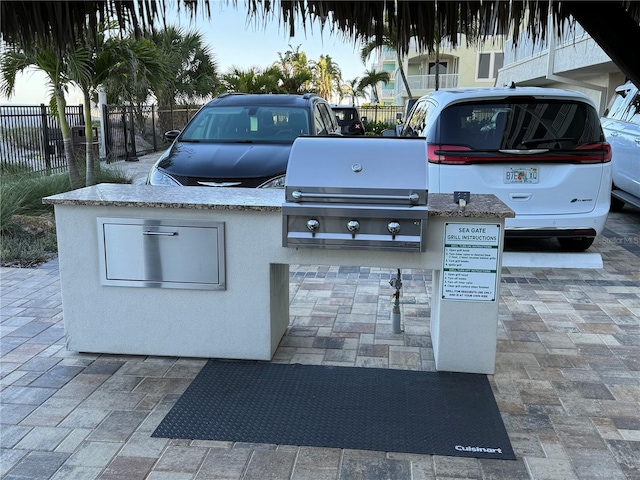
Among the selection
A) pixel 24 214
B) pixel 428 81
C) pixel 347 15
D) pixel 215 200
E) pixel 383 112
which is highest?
pixel 428 81

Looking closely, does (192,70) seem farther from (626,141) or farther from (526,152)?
(526,152)

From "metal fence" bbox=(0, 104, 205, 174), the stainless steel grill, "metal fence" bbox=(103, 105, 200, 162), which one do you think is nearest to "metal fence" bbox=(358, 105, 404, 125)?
"metal fence" bbox=(103, 105, 200, 162)

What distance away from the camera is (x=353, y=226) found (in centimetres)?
364

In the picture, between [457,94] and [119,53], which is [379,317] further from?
[119,53]

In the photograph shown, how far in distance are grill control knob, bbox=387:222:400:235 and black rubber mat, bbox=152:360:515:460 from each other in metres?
0.98

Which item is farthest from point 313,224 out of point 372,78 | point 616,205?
point 372,78

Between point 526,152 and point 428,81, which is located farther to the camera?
point 428,81

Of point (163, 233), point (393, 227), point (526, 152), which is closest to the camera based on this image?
point (393, 227)

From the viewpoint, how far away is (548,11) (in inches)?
115

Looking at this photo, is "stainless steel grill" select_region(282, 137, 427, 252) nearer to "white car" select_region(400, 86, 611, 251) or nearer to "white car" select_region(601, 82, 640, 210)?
"white car" select_region(400, 86, 611, 251)

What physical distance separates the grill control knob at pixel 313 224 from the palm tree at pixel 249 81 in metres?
20.8

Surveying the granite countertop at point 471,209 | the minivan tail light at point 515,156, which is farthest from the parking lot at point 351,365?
the minivan tail light at point 515,156

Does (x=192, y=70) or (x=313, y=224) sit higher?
(x=192, y=70)

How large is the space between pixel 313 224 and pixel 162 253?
1063 mm
